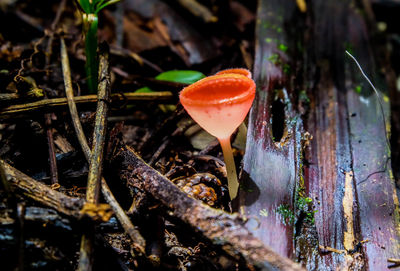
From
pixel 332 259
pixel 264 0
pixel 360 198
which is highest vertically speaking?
pixel 264 0

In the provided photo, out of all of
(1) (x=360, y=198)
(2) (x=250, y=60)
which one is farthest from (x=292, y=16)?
(1) (x=360, y=198)

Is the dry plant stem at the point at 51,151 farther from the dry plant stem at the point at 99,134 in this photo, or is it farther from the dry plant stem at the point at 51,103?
the dry plant stem at the point at 99,134

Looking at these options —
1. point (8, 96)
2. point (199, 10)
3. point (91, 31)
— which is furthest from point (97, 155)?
point (199, 10)

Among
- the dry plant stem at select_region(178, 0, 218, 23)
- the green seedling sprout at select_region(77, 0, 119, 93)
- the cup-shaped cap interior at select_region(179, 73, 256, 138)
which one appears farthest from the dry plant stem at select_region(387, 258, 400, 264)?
the dry plant stem at select_region(178, 0, 218, 23)

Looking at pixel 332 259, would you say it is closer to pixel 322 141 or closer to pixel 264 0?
pixel 322 141

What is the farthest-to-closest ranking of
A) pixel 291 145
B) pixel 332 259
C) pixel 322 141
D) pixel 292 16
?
pixel 292 16
pixel 322 141
pixel 291 145
pixel 332 259

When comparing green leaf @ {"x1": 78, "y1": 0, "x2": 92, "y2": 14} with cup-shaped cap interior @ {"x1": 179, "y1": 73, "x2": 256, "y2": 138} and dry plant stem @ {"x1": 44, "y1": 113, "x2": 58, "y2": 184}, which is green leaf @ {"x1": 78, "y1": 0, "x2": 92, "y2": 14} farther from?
cup-shaped cap interior @ {"x1": 179, "y1": 73, "x2": 256, "y2": 138}
